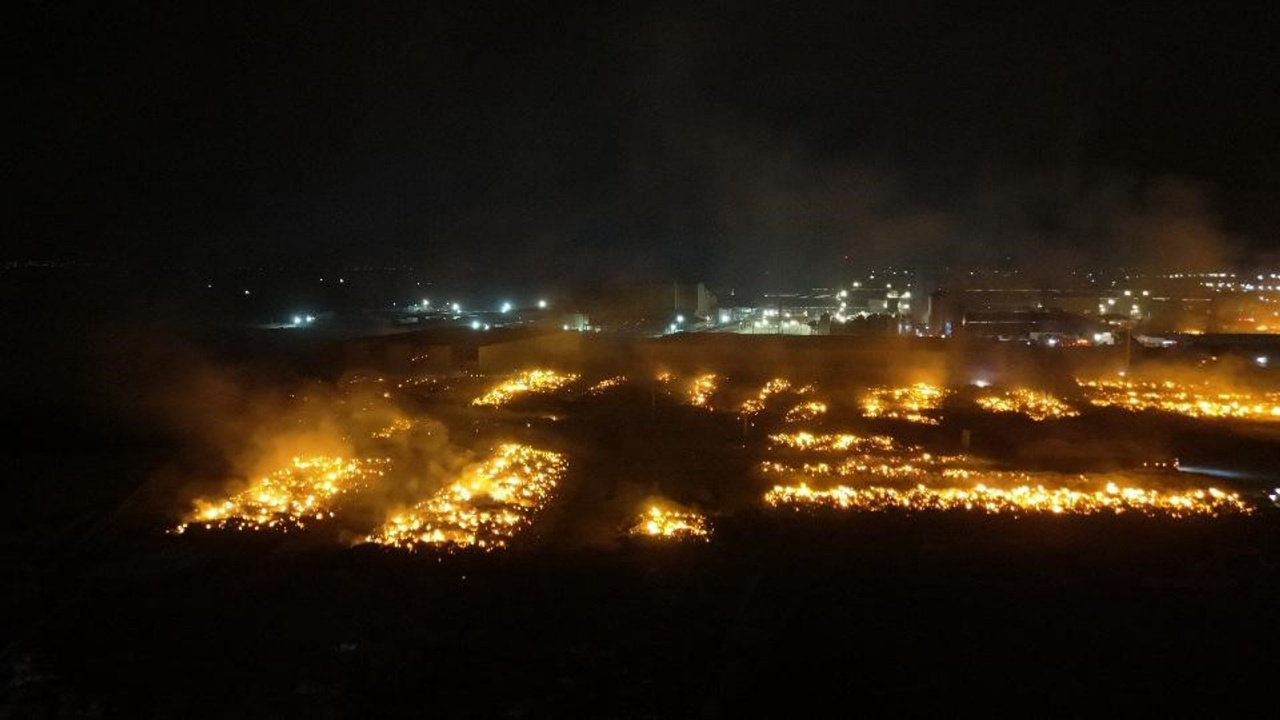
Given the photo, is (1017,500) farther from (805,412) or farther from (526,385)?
(526,385)

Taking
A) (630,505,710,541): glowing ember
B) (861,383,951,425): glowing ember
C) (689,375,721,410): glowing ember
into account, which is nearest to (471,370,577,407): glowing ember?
(689,375,721,410): glowing ember

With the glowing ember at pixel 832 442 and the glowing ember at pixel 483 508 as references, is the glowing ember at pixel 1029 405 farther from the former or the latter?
the glowing ember at pixel 483 508

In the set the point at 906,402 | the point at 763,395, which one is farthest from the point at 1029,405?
the point at 763,395

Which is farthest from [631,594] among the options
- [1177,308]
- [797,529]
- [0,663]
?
[1177,308]

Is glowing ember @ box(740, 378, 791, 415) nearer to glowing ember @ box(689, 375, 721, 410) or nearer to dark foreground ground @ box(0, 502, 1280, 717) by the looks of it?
glowing ember @ box(689, 375, 721, 410)

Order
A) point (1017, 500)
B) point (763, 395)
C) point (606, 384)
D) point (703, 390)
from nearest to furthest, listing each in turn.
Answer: point (1017, 500) < point (763, 395) < point (703, 390) < point (606, 384)

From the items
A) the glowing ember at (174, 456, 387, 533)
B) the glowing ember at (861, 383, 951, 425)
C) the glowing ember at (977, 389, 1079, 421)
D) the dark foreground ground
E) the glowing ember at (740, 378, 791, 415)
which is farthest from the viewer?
the glowing ember at (740, 378, 791, 415)
